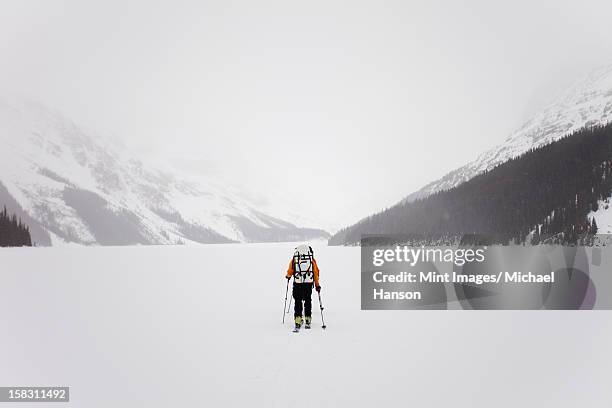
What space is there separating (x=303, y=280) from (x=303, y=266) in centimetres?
50

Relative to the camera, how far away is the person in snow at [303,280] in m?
15.1

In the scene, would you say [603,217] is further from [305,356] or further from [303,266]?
[305,356]

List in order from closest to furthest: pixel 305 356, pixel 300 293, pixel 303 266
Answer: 1. pixel 305 356
2. pixel 300 293
3. pixel 303 266

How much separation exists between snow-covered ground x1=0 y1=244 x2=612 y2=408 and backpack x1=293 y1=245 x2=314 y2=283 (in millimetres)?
1687

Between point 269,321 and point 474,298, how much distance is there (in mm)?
10997

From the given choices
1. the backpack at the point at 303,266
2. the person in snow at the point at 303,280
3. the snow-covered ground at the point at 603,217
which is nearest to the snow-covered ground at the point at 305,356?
the person in snow at the point at 303,280

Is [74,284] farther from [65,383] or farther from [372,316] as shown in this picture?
[65,383]

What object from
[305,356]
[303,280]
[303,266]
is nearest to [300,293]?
[303,280]

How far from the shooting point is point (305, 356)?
11.4 m

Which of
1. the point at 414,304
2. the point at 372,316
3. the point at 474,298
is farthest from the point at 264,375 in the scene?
the point at 474,298

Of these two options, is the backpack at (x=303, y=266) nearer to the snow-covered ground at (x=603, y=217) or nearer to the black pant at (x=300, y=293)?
the black pant at (x=300, y=293)

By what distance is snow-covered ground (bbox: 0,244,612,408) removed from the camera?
8.58 m

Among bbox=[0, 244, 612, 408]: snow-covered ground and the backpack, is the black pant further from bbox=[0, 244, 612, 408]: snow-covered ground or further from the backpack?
bbox=[0, 244, 612, 408]: snow-covered ground

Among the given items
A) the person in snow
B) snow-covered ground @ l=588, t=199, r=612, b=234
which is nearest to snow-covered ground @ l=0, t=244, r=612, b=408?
the person in snow
